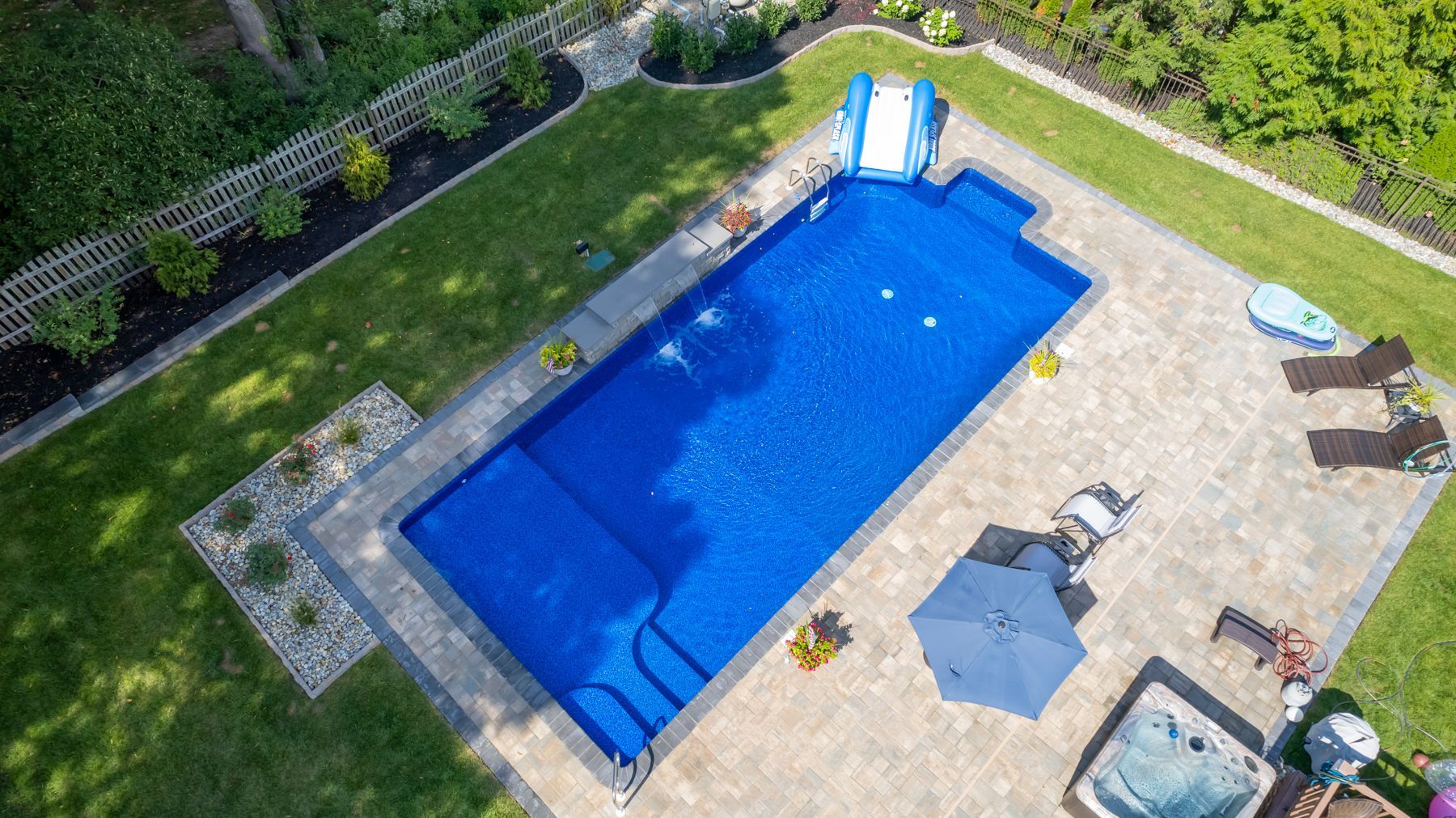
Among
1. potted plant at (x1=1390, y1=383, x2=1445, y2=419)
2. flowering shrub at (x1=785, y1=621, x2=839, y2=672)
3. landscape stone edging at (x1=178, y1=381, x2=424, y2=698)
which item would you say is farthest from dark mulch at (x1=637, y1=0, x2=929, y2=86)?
flowering shrub at (x1=785, y1=621, x2=839, y2=672)

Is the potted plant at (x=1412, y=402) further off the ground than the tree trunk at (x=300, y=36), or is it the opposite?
the tree trunk at (x=300, y=36)

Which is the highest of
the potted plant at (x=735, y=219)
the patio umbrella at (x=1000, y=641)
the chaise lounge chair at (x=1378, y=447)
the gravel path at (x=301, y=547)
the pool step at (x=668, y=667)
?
the potted plant at (x=735, y=219)

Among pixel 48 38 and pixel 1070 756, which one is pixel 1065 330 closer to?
pixel 1070 756

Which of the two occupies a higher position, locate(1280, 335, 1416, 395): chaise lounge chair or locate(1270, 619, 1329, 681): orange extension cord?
locate(1280, 335, 1416, 395): chaise lounge chair

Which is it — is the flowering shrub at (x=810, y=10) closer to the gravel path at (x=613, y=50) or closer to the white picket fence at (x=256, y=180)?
the gravel path at (x=613, y=50)

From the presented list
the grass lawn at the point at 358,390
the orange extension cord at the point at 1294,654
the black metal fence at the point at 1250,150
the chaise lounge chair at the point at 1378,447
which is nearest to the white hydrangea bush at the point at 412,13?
the grass lawn at the point at 358,390

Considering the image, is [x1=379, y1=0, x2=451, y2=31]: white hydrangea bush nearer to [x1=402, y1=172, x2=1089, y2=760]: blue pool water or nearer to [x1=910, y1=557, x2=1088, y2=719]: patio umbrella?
[x1=402, y1=172, x2=1089, y2=760]: blue pool water

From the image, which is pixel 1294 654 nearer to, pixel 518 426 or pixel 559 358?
pixel 559 358
